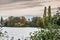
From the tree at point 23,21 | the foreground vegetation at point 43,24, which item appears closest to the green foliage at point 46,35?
the foreground vegetation at point 43,24

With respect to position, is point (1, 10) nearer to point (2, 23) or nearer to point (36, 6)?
point (2, 23)

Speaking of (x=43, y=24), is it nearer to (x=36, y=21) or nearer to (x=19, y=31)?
(x=36, y=21)

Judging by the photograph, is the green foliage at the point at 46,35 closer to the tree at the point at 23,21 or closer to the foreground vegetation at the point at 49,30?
the foreground vegetation at the point at 49,30

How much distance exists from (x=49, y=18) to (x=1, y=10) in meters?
0.94

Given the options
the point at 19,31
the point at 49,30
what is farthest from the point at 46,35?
the point at 19,31

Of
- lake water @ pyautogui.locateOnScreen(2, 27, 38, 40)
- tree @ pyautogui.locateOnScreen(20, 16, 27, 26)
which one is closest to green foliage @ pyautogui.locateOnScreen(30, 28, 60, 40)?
lake water @ pyautogui.locateOnScreen(2, 27, 38, 40)

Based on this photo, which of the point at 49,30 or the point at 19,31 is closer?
the point at 49,30

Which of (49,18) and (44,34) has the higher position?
(49,18)

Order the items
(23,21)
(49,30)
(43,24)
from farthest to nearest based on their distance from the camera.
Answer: (23,21) → (43,24) → (49,30)

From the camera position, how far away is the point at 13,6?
4.48 meters

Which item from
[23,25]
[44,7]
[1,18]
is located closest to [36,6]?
[44,7]

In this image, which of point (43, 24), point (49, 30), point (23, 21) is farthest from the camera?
point (23, 21)

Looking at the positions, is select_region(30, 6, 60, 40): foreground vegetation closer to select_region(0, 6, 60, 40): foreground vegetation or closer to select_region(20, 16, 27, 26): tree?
select_region(0, 6, 60, 40): foreground vegetation

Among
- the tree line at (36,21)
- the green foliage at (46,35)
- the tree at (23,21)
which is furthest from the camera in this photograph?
the tree at (23,21)
